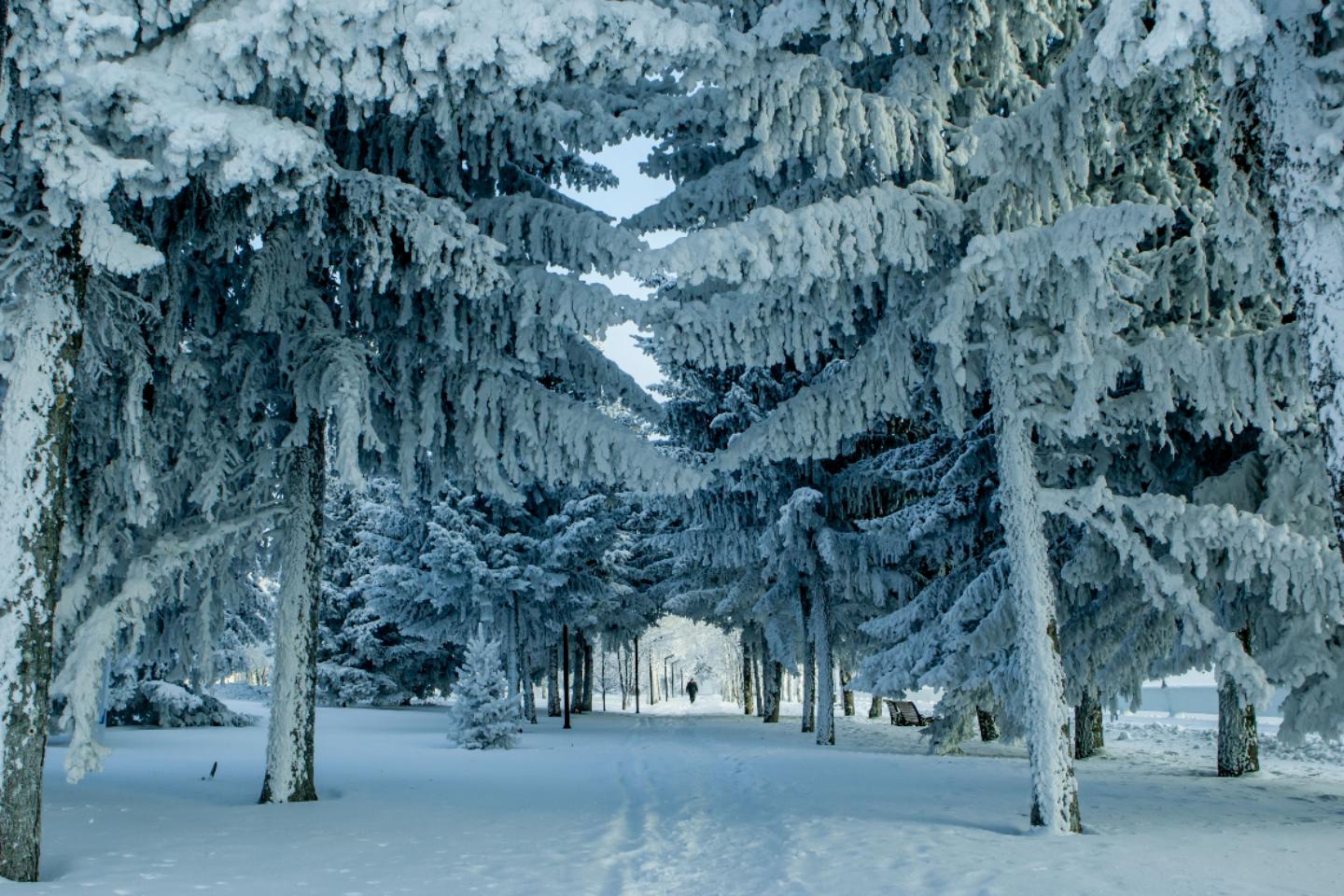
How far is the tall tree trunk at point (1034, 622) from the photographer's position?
27.5 ft

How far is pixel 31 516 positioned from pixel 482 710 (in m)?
12.3

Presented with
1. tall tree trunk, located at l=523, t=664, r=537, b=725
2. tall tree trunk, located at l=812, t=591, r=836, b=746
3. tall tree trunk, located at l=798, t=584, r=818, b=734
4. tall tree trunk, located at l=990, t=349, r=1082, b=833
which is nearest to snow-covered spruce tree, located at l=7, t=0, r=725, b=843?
tall tree trunk, located at l=990, t=349, r=1082, b=833

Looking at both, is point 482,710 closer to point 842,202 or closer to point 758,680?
point 842,202

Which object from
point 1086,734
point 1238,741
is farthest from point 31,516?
point 1086,734

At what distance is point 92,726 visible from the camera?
7035 millimetres

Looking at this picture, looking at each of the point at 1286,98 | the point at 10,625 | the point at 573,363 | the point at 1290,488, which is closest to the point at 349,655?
the point at 573,363

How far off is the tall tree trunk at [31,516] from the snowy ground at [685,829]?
2.23ft

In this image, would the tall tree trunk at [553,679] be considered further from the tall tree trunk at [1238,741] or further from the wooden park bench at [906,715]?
the tall tree trunk at [1238,741]

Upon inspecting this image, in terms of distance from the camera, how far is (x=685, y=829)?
873 cm

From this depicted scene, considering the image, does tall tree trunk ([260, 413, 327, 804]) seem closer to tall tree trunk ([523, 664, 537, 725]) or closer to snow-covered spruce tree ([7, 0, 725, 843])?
snow-covered spruce tree ([7, 0, 725, 843])

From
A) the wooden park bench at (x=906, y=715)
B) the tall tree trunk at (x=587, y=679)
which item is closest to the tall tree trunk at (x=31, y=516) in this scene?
the wooden park bench at (x=906, y=715)

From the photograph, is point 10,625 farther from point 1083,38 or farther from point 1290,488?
point 1290,488

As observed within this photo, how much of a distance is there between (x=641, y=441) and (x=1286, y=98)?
6.46 m

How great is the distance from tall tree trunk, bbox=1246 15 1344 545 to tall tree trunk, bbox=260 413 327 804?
898cm
